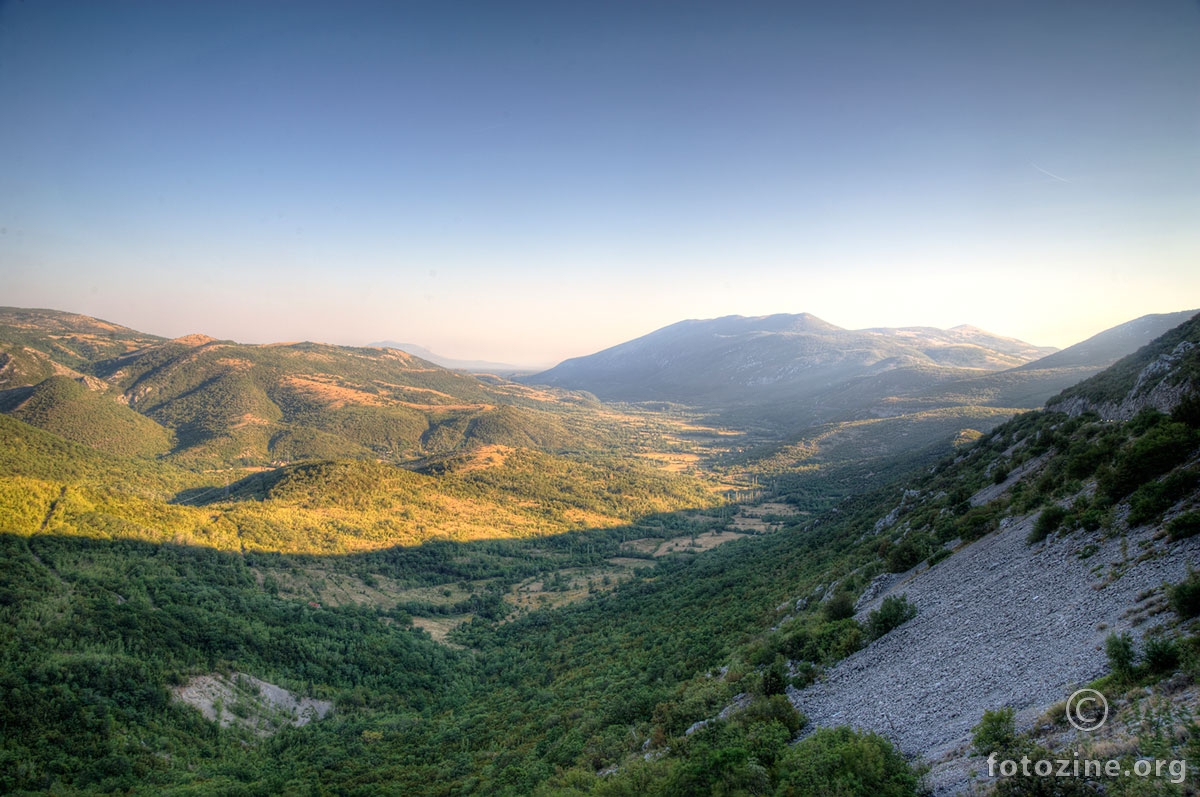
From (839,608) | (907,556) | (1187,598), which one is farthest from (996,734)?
(907,556)

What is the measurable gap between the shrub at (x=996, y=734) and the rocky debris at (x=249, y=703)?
46.1m

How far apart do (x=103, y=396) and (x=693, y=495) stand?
23090cm

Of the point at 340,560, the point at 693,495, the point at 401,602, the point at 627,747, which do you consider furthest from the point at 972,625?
the point at 693,495

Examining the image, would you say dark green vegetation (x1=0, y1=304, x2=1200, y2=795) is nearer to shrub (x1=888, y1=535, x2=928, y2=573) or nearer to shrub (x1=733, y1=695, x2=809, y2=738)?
shrub (x1=733, y1=695, x2=809, y2=738)

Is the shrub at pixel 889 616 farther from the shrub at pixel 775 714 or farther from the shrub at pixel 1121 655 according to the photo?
the shrub at pixel 1121 655

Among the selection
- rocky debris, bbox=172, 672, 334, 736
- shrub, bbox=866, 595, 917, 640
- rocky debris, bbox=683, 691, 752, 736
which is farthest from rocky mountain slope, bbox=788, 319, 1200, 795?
rocky debris, bbox=172, 672, 334, 736

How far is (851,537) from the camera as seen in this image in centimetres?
3841

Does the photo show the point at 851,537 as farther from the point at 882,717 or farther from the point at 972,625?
the point at 882,717

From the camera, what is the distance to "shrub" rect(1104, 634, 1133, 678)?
8.80 metres

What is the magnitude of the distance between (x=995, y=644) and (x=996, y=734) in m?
5.37

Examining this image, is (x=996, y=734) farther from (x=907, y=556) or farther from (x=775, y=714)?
(x=907, y=556)

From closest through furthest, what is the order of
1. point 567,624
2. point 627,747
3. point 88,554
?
point 627,747 < point 88,554 < point 567,624

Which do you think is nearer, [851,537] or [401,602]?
[851,537]

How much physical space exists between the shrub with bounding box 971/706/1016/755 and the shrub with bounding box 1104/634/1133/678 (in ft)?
6.75
